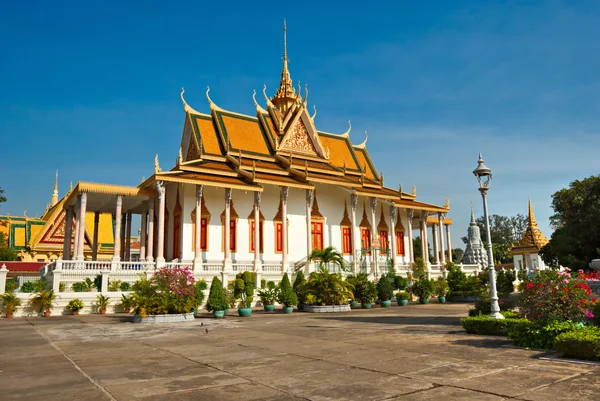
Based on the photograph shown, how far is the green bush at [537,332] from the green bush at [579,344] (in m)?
0.47

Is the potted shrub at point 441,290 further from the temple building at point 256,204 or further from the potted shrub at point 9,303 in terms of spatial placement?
the potted shrub at point 9,303

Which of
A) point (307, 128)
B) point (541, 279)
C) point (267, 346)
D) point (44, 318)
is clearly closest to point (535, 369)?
point (541, 279)

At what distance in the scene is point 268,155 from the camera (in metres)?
28.2

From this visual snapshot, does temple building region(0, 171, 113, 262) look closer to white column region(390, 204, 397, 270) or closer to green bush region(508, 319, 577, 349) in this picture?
white column region(390, 204, 397, 270)

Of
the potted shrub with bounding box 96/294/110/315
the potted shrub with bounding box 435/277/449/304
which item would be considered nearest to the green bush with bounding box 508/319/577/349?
the potted shrub with bounding box 96/294/110/315

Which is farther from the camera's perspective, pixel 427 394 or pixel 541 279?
pixel 541 279

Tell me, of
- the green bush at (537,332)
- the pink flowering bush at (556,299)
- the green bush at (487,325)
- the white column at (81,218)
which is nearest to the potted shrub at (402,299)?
the green bush at (487,325)

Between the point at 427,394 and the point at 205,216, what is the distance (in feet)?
67.4

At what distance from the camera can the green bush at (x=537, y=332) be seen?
727cm

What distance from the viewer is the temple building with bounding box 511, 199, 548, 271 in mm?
48125

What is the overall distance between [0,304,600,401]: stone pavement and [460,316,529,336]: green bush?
0.31 m

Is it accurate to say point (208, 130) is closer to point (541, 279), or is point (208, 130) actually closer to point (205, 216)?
point (205, 216)

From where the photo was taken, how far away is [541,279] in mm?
8055

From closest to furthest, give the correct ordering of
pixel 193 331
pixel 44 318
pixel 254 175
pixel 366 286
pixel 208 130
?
pixel 193 331 < pixel 44 318 < pixel 366 286 < pixel 254 175 < pixel 208 130
